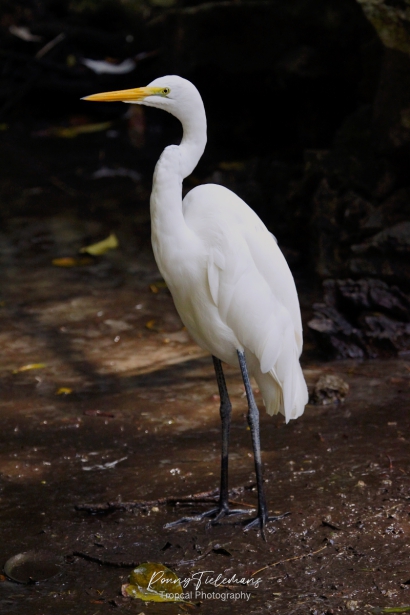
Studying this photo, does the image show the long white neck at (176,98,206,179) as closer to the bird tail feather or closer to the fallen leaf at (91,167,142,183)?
the bird tail feather

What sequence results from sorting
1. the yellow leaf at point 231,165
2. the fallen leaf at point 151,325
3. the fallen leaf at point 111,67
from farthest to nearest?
the fallen leaf at point 111,67 → the yellow leaf at point 231,165 → the fallen leaf at point 151,325

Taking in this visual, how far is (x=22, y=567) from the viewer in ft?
9.62

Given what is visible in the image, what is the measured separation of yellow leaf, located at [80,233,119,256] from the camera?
6.69m

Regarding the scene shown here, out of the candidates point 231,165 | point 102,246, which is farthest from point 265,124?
Result: point 102,246

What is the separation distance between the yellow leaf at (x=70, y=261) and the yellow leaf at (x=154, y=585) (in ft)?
13.0

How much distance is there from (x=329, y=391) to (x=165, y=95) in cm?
192

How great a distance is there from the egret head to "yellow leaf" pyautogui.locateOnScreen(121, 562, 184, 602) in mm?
1737

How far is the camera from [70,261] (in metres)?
6.55

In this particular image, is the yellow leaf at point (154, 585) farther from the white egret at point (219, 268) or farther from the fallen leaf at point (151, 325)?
the fallen leaf at point (151, 325)

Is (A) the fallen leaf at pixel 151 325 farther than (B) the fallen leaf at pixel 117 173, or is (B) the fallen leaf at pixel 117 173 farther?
(B) the fallen leaf at pixel 117 173

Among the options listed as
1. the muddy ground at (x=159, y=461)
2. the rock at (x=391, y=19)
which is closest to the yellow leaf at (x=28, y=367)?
the muddy ground at (x=159, y=461)

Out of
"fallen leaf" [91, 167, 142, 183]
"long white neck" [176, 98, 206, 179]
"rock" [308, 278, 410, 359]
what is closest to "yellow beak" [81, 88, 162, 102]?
"long white neck" [176, 98, 206, 179]

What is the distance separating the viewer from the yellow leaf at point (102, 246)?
263 inches

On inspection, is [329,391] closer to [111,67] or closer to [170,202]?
[170,202]
